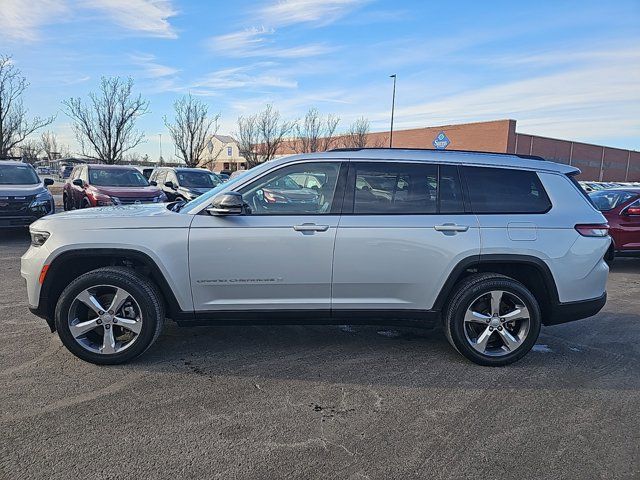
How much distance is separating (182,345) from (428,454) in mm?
2468

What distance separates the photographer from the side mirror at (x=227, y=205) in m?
3.54

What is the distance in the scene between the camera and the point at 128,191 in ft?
36.6

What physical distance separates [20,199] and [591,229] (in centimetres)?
1016

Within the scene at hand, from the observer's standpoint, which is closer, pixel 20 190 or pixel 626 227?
pixel 626 227

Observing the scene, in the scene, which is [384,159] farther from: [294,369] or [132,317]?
[132,317]

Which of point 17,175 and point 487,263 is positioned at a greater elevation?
point 17,175

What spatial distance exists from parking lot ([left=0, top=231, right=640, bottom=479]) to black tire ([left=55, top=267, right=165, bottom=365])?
11 cm

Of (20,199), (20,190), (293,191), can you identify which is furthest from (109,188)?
(293,191)

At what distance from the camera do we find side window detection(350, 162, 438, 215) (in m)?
3.81

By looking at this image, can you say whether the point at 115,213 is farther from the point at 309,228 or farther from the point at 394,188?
the point at 394,188

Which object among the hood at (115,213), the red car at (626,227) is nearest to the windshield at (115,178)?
the hood at (115,213)

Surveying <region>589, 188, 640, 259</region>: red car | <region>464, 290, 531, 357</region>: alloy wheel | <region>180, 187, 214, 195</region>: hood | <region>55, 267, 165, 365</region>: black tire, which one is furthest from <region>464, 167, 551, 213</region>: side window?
<region>180, 187, 214, 195</region>: hood

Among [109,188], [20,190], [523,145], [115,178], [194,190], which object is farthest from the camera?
[523,145]

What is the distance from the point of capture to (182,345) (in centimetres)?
418
